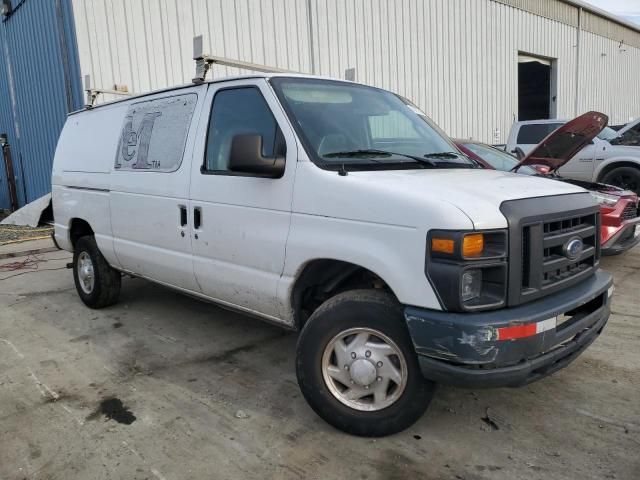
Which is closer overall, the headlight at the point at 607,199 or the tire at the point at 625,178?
the headlight at the point at 607,199

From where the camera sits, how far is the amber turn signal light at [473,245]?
236 cm

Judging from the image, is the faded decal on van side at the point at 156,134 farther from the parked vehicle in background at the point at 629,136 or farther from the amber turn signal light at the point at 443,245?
the parked vehicle in background at the point at 629,136

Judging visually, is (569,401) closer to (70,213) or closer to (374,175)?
(374,175)

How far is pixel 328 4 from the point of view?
12461 millimetres

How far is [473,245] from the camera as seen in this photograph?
7.82 ft

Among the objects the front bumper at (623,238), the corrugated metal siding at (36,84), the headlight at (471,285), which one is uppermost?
the corrugated metal siding at (36,84)

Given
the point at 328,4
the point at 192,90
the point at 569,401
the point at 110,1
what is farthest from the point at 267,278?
the point at 328,4

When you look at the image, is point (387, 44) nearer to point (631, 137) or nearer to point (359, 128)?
point (631, 137)

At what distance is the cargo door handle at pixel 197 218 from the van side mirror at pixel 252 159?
738 mm

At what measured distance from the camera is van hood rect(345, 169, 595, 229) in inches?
96.1

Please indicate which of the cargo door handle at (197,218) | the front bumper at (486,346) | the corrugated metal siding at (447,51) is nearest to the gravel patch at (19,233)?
the corrugated metal siding at (447,51)

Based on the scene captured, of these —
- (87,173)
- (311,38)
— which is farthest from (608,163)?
(87,173)

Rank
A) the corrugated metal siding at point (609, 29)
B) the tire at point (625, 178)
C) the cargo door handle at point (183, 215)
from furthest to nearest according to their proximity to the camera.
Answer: the corrugated metal siding at point (609, 29) < the tire at point (625, 178) < the cargo door handle at point (183, 215)

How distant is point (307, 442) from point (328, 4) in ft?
38.6
